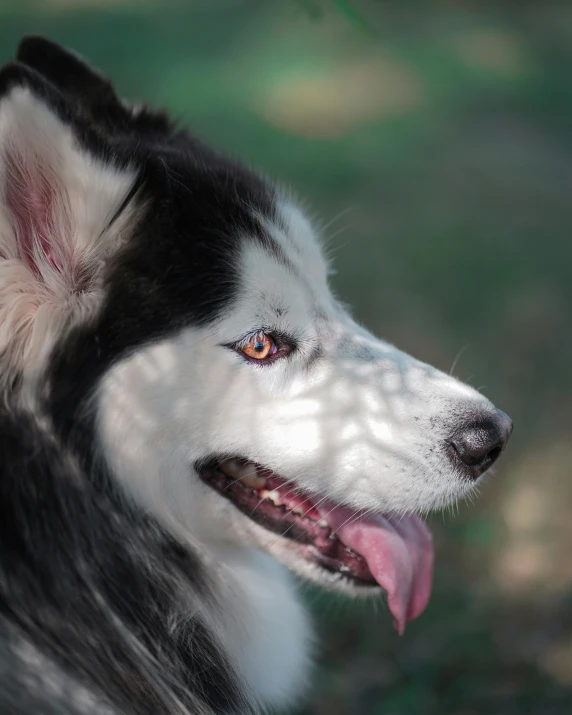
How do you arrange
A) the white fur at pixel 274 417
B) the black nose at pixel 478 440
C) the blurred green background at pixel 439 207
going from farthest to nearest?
the blurred green background at pixel 439 207 → the black nose at pixel 478 440 → the white fur at pixel 274 417

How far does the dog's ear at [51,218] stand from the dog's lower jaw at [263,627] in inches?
25.7

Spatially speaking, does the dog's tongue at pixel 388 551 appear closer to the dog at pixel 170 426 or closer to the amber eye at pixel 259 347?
the dog at pixel 170 426

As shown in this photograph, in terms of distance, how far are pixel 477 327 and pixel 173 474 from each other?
2.20 meters

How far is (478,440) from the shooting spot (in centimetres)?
172

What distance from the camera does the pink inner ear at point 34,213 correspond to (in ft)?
4.86

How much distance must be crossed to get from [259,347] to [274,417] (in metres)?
0.15

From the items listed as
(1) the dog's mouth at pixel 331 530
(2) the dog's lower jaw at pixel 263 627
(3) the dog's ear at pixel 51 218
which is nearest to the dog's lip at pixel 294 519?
(1) the dog's mouth at pixel 331 530

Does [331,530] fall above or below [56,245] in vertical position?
below

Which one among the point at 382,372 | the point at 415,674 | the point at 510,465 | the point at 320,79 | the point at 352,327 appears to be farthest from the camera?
the point at 320,79

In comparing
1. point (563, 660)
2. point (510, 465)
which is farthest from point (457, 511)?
point (563, 660)

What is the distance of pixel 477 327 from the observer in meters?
3.54

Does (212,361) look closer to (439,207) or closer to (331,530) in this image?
(331,530)

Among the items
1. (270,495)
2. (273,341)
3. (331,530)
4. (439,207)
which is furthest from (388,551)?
(439,207)

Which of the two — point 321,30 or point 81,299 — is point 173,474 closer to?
point 81,299
